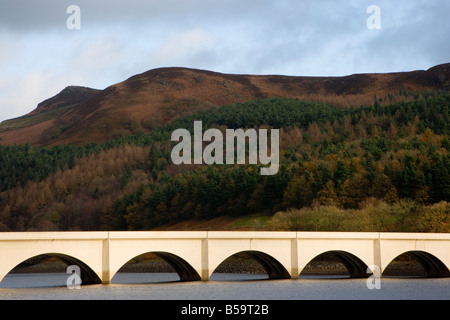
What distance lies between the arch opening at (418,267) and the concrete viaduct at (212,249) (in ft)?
0.40

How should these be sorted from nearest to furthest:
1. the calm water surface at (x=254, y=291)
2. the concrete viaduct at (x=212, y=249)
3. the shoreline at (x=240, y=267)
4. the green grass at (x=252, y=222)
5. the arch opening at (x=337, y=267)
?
the calm water surface at (x=254, y=291) → the concrete viaduct at (x=212, y=249) → the arch opening at (x=337, y=267) → the shoreline at (x=240, y=267) → the green grass at (x=252, y=222)

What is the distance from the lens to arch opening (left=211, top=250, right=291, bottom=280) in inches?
2653

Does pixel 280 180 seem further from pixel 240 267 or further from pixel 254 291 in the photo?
pixel 254 291

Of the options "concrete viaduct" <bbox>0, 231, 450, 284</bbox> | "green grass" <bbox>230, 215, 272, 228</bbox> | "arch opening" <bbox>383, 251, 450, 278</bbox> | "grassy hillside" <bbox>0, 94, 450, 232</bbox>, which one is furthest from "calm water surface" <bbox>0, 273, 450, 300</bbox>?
"green grass" <bbox>230, 215, 272, 228</bbox>

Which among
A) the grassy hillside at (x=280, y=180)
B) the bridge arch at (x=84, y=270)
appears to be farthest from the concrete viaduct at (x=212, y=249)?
the grassy hillside at (x=280, y=180)

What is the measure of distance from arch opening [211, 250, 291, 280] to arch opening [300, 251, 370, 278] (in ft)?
17.3

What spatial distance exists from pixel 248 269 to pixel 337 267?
12.2 m

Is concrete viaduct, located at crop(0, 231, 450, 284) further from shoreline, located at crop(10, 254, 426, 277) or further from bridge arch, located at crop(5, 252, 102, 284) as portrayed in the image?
shoreline, located at crop(10, 254, 426, 277)

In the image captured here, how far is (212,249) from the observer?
61.5 meters

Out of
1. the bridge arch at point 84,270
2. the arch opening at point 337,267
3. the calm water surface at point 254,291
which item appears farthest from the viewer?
the arch opening at point 337,267

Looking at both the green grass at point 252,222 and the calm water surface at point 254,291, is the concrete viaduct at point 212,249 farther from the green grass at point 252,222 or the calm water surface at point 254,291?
the green grass at point 252,222

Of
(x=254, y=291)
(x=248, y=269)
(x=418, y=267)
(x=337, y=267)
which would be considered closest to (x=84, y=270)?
(x=254, y=291)

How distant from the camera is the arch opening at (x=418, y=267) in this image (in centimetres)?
7169
